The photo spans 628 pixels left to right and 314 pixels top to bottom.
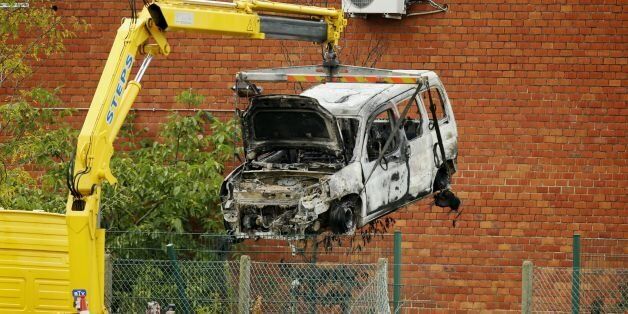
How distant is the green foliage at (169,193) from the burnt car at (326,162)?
307 centimetres

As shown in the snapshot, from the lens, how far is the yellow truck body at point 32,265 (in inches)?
628

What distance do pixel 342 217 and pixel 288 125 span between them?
4.21 feet

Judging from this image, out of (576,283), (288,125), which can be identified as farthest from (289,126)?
(576,283)

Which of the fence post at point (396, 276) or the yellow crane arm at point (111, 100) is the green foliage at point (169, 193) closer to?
the fence post at point (396, 276)

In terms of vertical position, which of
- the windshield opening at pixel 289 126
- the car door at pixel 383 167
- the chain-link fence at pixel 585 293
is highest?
the windshield opening at pixel 289 126

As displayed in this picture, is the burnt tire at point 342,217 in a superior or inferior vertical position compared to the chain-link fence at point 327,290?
superior

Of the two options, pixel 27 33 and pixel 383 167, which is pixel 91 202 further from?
pixel 27 33

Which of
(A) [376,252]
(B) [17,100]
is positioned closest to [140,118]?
(B) [17,100]

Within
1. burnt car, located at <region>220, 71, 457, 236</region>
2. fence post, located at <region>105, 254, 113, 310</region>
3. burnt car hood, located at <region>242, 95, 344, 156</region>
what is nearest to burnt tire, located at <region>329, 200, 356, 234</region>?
burnt car, located at <region>220, 71, 457, 236</region>

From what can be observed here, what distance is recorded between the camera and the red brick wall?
22.8 metres

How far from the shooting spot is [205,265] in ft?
59.8

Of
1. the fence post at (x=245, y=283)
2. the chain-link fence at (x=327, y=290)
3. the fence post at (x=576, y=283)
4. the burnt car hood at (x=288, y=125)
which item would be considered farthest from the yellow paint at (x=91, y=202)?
the fence post at (x=576, y=283)

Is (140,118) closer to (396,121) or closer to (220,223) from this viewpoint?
(220,223)

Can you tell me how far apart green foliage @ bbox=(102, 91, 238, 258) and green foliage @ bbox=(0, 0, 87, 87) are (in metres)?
1.94
